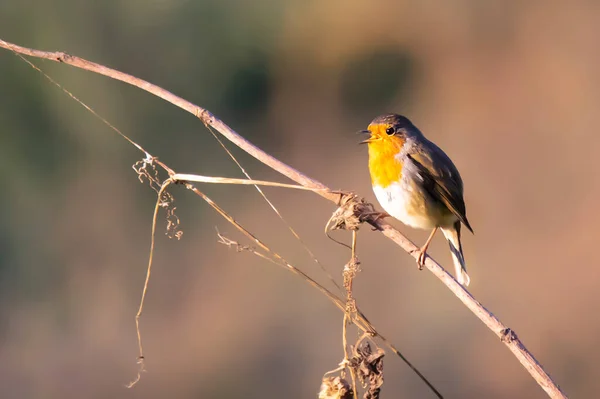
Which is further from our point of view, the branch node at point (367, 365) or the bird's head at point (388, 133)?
the bird's head at point (388, 133)

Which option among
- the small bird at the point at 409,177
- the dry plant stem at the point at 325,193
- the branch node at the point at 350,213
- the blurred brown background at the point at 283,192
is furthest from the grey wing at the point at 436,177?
the blurred brown background at the point at 283,192

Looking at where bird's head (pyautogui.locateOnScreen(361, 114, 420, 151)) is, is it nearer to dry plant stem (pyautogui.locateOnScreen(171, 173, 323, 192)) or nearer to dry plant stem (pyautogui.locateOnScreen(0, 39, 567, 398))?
dry plant stem (pyautogui.locateOnScreen(0, 39, 567, 398))

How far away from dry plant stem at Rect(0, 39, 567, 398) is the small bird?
1.38 meters

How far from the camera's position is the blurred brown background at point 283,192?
9.08 meters

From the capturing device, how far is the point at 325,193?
8.24 ft

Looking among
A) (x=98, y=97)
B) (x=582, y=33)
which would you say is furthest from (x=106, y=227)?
(x=582, y=33)

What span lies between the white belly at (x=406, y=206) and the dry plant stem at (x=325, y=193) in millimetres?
1361

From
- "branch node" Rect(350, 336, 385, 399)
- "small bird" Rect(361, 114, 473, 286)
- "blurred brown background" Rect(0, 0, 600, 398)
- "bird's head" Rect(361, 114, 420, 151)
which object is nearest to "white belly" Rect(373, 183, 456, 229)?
"small bird" Rect(361, 114, 473, 286)

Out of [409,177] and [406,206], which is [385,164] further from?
[406,206]

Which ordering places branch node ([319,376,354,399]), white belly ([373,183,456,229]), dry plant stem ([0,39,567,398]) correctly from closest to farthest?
branch node ([319,376,354,399])
dry plant stem ([0,39,567,398])
white belly ([373,183,456,229])

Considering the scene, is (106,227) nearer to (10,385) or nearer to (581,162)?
(10,385)

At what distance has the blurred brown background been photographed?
29.8 feet

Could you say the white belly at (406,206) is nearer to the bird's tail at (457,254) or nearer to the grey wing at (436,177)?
the grey wing at (436,177)

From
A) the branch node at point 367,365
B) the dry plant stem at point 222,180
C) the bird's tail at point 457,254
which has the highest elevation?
the bird's tail at point 457,254
